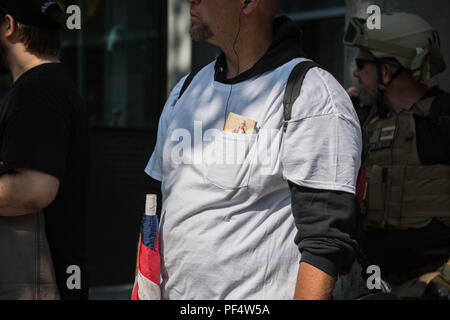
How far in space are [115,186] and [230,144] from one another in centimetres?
487

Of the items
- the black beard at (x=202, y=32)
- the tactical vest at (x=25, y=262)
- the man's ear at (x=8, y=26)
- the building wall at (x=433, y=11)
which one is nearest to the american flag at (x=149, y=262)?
the tactical vest at (x=25, y=262)

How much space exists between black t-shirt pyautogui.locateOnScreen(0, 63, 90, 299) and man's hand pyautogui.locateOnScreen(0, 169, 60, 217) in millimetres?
34

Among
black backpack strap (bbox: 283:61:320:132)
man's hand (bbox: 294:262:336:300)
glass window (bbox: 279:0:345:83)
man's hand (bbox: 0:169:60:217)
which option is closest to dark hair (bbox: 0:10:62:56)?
man's hand (bbox: 0:169:60:217)

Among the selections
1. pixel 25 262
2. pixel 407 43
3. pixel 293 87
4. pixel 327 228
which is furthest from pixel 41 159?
pixel 407 43

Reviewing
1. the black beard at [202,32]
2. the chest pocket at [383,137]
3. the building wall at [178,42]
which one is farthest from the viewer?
the building wall at [178,42]

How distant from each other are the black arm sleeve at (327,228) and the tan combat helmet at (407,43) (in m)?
2.00

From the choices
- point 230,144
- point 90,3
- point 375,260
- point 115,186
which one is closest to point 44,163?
point 230,144

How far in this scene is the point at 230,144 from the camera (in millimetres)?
2453

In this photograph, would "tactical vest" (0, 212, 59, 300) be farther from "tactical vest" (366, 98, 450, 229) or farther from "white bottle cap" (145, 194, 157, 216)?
"tactical vest" (366, 98, 450, 229)

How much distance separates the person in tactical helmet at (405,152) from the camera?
3.86 meters

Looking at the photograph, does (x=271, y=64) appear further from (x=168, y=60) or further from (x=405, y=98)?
(x=168, y=60)

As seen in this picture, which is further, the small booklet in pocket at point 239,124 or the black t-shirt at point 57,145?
the black t-shirt at point 57,145

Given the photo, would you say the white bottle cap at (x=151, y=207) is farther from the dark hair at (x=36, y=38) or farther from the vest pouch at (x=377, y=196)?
the vest pouch at (x=377, y=196)

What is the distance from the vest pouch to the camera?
402 cm
